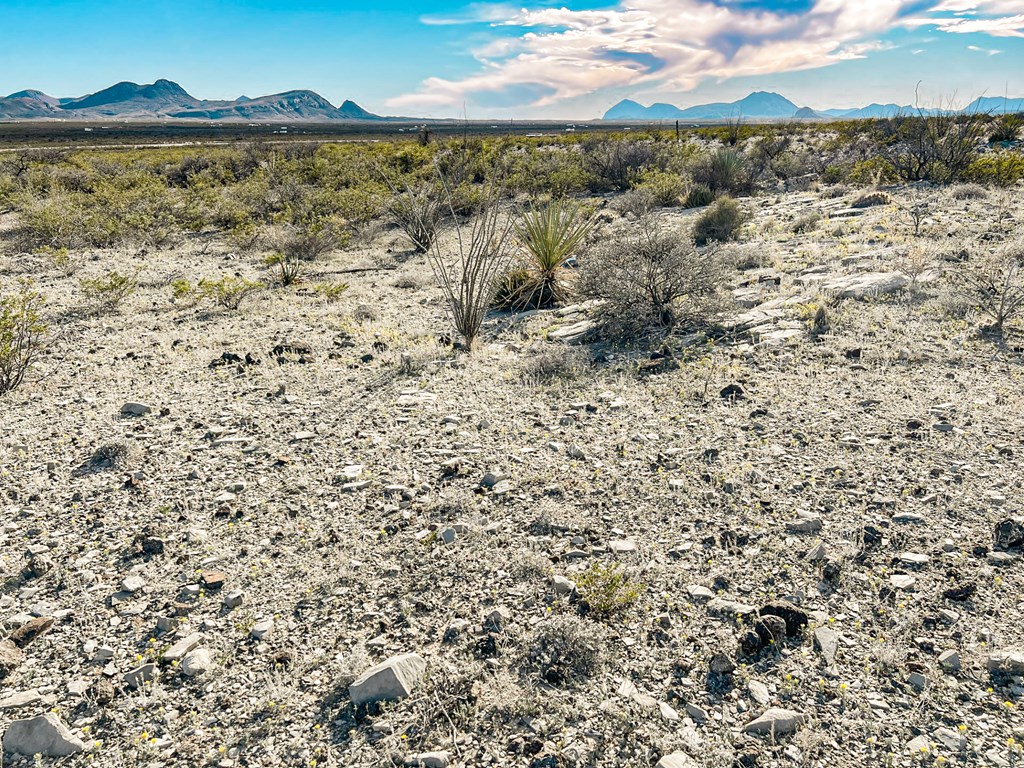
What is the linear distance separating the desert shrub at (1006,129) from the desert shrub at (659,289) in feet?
67.3

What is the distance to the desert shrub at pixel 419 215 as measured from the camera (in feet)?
41.2

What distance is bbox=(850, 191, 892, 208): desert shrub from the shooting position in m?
12.4

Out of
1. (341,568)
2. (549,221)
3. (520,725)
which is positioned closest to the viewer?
(520,725)

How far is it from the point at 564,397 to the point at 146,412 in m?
3.55

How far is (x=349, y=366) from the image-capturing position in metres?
6.43

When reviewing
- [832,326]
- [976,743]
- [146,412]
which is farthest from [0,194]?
[976,743]

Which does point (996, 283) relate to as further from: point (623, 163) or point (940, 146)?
point (623, 163)

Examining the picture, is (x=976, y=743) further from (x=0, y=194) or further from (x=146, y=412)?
(x=0, y=194)

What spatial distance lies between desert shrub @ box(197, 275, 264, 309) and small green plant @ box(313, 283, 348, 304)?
0.82 meters

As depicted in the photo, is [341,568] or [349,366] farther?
[349,366]

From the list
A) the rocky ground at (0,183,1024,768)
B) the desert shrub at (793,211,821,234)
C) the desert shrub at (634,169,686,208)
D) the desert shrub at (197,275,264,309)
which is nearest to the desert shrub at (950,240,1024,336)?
the rocky ground at (0,183,1024,768)

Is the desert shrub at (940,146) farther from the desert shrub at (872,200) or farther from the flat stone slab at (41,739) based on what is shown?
the flat stone slab at (41,739)

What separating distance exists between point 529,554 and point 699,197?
13858mm

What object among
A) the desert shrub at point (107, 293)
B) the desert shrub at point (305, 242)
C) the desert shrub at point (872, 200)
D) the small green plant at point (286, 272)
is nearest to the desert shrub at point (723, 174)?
the desert shrub at point (872, 200)
